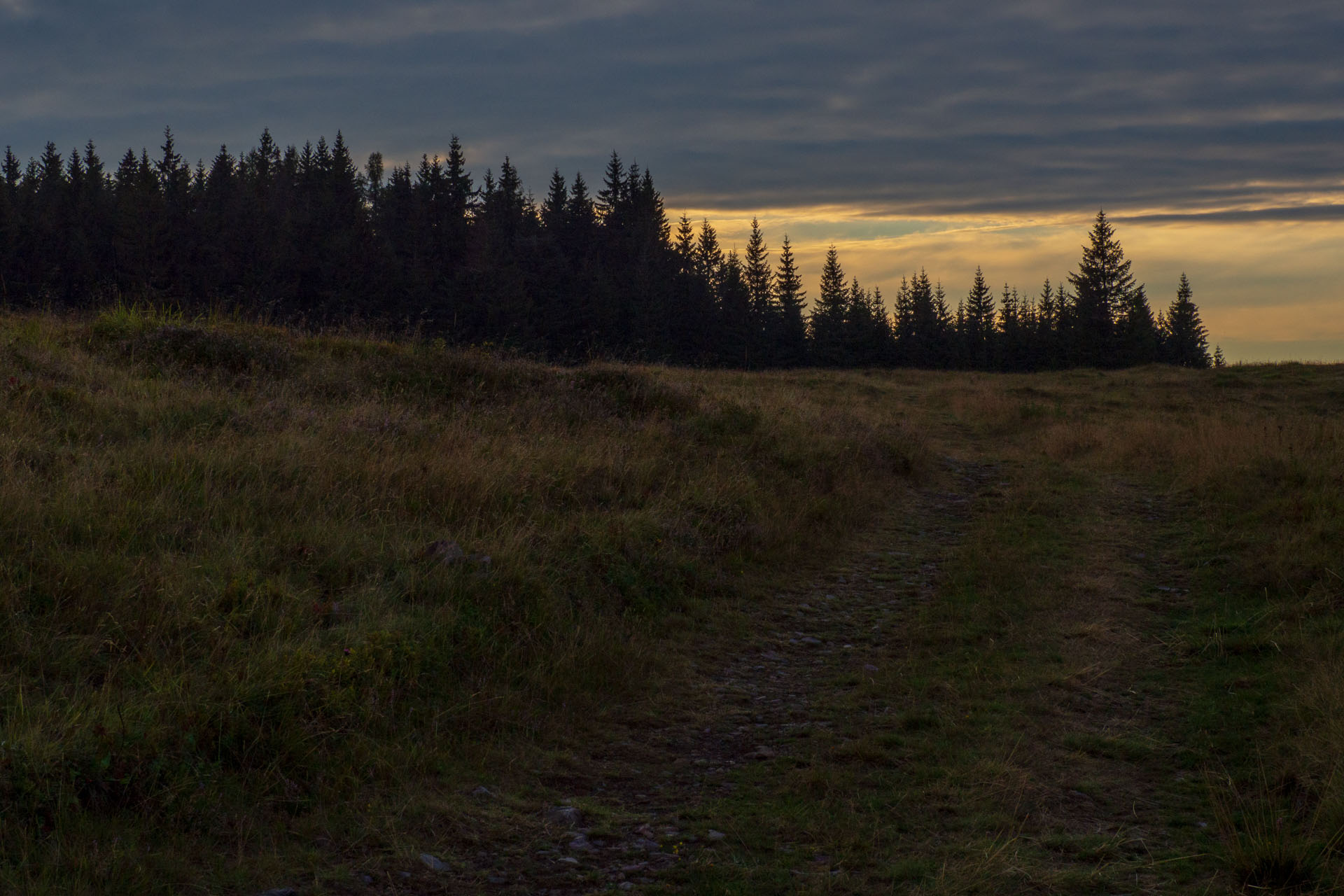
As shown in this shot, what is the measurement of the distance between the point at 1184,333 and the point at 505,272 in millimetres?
74277

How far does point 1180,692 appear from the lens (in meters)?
5.91

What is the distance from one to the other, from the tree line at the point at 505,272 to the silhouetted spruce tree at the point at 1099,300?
0.18 metres

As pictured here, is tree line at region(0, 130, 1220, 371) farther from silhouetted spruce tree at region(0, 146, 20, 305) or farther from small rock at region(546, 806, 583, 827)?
small rock at region(546, 806, 583, 827)

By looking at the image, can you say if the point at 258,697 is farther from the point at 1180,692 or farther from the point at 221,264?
the point at 221,264

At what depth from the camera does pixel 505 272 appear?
60.1m

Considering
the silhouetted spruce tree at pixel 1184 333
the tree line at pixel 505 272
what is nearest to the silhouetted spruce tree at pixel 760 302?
the tree line at pixel 505 272

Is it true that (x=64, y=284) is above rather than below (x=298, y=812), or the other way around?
above

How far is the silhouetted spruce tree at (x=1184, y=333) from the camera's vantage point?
8844 cm

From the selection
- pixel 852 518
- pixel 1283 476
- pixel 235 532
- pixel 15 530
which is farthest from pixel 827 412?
pixel 15 530

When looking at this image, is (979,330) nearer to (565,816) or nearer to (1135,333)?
(1135,333)

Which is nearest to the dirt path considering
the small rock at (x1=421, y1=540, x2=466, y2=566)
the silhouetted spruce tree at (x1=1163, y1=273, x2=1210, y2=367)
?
the small rock at (x1=421, y1=540, x2=466, y2=566)

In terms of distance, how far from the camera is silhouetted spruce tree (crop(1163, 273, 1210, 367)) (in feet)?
290

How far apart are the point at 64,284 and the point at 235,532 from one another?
206 ft

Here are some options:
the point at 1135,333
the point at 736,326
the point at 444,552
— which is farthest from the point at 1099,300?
the point at 444,552
